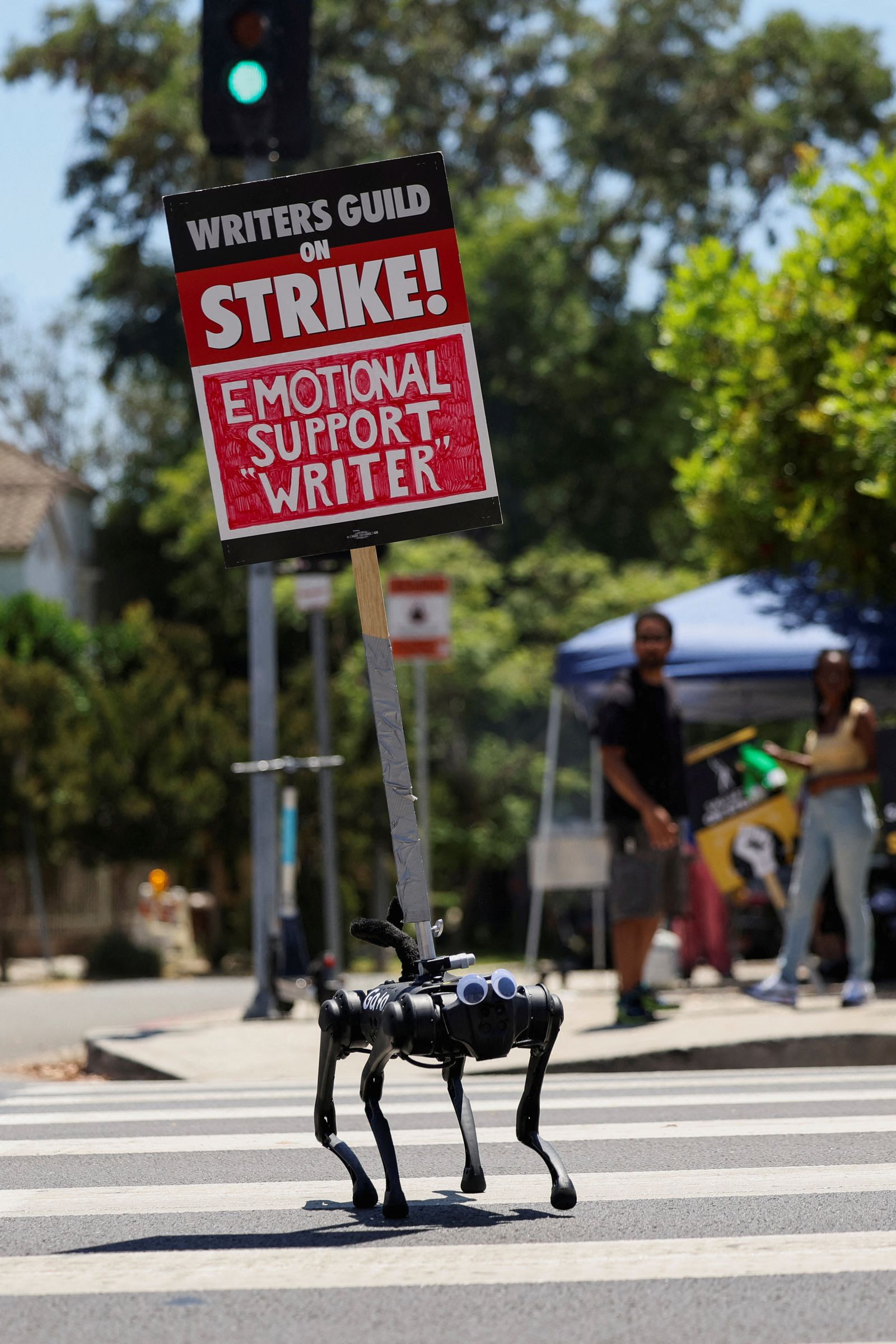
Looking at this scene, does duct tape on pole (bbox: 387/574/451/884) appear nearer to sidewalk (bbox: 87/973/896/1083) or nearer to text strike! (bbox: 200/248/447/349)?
sidewalk (bbox: 87/973/896/1083)

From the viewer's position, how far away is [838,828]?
10492 millimetres

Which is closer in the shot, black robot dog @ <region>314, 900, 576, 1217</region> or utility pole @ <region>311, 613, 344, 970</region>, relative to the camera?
black robot dog @ <region>314, 900, 576, 1217</region>

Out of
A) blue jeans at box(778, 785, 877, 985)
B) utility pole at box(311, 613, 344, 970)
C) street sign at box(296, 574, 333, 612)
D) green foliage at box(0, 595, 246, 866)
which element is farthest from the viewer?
green foliage at box(0, 595, 246, 866)

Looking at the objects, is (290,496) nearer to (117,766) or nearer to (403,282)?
(403,282)

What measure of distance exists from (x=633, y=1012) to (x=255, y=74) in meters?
5.28

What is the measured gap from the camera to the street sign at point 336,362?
533 centimetres

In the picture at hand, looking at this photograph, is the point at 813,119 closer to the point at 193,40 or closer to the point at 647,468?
the point at 647,468

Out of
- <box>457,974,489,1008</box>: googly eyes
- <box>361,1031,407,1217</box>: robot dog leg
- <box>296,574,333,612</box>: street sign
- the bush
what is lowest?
the bush

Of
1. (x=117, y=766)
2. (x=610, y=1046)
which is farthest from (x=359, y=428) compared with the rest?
(x=117, y=766)

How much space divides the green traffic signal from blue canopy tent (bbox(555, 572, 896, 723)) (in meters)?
4.43

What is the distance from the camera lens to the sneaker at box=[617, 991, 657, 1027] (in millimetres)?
9742

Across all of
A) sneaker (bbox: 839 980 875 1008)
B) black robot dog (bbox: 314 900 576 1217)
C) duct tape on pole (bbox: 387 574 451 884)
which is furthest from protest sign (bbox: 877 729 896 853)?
black robot dog (bbox: 314 900 576 1217)

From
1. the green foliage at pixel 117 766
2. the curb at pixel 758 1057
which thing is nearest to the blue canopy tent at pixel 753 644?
the curb at pixel 758 1057

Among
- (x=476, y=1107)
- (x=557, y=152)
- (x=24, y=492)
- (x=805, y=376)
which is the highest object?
(x=557, y=152)
